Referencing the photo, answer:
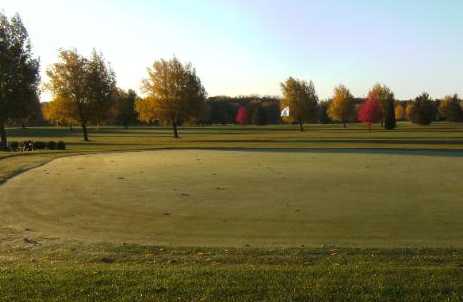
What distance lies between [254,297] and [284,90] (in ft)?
278

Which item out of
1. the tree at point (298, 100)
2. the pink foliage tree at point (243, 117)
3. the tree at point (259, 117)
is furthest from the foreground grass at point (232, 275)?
the pink foliage tree at point (243, 117)

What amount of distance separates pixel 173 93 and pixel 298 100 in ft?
87.4

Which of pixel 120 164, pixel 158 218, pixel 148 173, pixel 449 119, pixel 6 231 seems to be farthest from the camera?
pixel 449 119

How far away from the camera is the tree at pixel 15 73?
156ft

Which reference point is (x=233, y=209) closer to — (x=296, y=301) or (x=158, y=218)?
(x=158, y=218)

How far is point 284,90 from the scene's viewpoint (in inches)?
3533

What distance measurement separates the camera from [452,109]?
12375 centimetres

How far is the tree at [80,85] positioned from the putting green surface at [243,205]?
137 ft

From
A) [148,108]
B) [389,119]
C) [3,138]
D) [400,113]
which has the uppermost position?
[148,108]

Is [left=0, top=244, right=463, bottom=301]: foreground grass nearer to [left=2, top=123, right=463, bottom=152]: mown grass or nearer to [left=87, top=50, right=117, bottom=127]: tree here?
[left=2, top=123, right=463, bottom=152]: mown grass

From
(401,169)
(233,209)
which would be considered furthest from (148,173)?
(401,169)

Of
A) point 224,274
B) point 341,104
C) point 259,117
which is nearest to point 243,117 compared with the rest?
point 259,117

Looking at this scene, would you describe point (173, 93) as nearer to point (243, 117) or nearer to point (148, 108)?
point (148, 108)

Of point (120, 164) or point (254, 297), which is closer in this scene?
point (254, 297)
